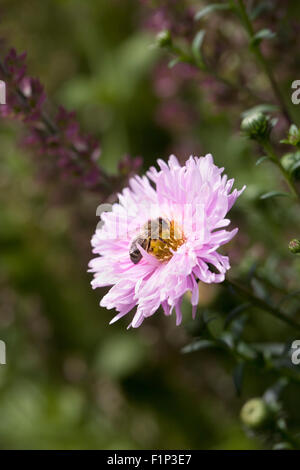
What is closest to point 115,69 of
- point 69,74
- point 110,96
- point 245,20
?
point 110,96

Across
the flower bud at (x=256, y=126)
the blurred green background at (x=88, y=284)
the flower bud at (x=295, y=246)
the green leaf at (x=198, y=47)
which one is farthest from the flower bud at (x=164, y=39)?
the blurred green background at (x=88, y=284)

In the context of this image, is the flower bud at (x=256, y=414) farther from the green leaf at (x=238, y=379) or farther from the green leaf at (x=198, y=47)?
the green leaf at (x=198, y=47)

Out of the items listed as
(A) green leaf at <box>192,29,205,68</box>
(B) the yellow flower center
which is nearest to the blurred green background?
(A) green leaf at <box>192,29,205,68</box>

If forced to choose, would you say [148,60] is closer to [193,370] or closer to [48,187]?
[48,187]

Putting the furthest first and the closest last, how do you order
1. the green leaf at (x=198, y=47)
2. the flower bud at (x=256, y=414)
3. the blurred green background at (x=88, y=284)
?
the blurred green background at (x=88, y=284)
the green leaf at (x=198, y=47)
the flower bud at (x=256, y=414)

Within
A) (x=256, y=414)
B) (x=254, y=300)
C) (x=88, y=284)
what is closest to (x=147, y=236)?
(x=254, y=300)

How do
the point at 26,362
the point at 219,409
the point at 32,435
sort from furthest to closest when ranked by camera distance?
the point at 26,362, the point at 32,435, the point at 219,409

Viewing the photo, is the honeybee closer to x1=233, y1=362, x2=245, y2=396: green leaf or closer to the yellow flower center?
the yellow flower center

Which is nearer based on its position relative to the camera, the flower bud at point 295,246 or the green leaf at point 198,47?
the flower bud at point 295,246

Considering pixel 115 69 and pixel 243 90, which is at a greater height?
pixel 115 69
